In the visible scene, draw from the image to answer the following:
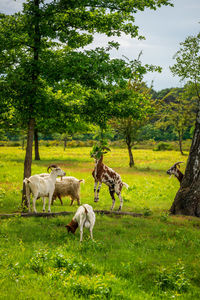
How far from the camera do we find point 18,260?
6.78m

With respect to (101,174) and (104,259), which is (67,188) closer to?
(101,174)

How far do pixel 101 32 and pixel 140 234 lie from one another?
893 cm

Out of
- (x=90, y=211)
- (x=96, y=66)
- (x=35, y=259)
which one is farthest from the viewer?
(x=96, y=66)

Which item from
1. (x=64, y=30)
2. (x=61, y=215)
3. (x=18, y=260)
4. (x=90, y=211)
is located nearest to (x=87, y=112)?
(x=64, y=30)

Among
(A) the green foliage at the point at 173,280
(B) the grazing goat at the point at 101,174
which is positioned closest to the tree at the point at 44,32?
(B) the grazing goat at the point at 101,174

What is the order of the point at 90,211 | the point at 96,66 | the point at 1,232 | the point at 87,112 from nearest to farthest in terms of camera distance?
1. the point at 90,211
2. the point at 1,232
3. the point at 96,66
4. the point at 87,112

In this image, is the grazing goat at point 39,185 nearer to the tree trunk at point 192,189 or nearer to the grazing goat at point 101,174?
the grazing goat at point 101,174

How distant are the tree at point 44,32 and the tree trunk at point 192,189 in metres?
5.51

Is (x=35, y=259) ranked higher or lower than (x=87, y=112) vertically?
lower

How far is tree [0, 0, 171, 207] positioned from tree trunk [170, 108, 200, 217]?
551cm

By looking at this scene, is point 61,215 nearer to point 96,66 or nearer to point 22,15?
point 96,66

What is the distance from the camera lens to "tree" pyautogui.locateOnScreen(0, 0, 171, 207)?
11594 millimetres

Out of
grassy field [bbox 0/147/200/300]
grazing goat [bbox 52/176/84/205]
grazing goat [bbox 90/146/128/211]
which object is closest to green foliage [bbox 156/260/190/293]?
grassy field [bbox 0/147/200/300]

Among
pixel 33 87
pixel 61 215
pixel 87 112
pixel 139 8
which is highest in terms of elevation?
pixel 139 8
